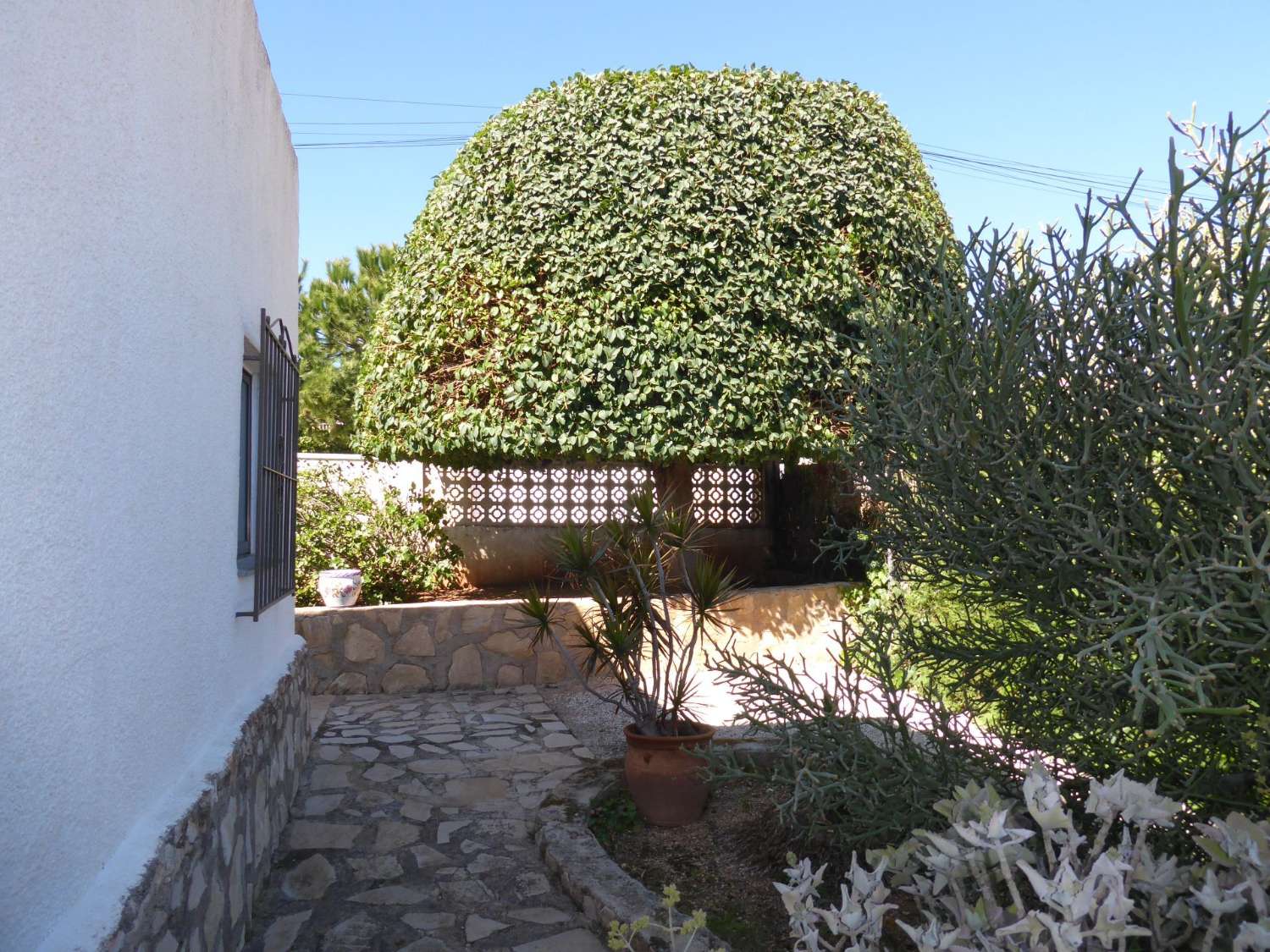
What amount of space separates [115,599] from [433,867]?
8.21ft

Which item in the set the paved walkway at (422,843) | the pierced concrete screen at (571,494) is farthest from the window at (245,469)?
the pierced concrete screen at (571,494)

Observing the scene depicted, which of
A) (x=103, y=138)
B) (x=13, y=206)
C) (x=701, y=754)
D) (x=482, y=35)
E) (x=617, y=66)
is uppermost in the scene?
(x=482, y=35)

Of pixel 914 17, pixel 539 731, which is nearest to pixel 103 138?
pixel 539 731

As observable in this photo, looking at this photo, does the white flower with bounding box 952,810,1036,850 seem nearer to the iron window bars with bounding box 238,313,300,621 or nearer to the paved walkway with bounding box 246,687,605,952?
the paved walkway with bounding box 246,687,605,952

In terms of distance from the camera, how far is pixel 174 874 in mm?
2430

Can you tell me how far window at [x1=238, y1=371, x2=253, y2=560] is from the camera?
13.2 ft

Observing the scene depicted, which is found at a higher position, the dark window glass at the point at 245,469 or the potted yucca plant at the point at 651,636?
the dark window glass at the point at 245,469

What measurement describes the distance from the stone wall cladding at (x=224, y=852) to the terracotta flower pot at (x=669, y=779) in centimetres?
172

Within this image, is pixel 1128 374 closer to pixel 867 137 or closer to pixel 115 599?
pixel 115 599

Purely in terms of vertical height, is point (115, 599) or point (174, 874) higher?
point (115, 599)

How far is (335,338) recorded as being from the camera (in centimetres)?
2039

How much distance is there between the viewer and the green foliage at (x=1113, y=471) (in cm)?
189

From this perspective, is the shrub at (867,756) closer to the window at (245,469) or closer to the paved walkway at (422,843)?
the paved walkway at (422,843)

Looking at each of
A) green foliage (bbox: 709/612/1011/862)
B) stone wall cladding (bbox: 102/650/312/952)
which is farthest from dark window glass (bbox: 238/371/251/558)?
green foliage (bbox: 709/612/1011/862)
